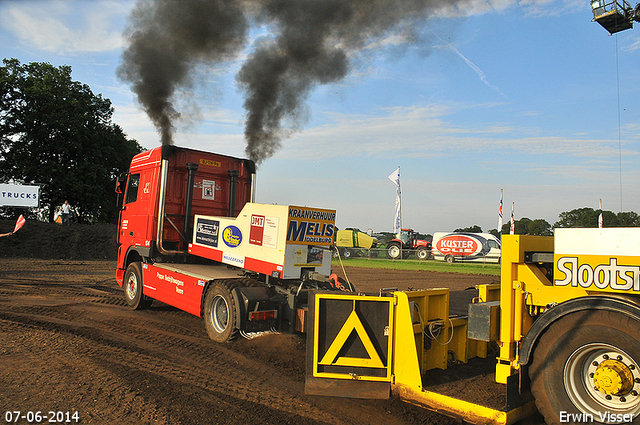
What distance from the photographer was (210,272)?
7.85 meters

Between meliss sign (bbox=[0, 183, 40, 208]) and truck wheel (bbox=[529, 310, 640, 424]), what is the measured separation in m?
26.9

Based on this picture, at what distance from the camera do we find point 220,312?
704 cm

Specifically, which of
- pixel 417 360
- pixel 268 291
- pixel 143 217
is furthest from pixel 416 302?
pixel 143 217

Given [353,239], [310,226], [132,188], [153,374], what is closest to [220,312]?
[153,374]

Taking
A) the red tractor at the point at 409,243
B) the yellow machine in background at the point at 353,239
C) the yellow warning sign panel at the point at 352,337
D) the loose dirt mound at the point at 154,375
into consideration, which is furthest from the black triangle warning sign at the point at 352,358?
the yellow machine in background at the point at 353,239

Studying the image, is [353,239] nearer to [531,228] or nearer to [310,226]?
[531,228]

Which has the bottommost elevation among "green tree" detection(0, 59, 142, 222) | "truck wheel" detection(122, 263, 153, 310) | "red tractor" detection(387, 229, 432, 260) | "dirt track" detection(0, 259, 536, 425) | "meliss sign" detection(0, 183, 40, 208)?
"dirt track" detection(0, 259, 536, 425)

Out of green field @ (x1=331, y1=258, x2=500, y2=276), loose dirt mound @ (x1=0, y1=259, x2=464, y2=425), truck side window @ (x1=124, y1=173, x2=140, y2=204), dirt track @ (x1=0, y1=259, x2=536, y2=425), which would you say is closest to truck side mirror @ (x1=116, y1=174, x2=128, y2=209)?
truck side window @ (x1=124, y1=173, x2=140, y2=204)

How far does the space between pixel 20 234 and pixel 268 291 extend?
74.5 feet

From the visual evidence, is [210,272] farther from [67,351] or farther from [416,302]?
[416,302]

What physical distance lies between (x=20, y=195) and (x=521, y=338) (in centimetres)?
2813

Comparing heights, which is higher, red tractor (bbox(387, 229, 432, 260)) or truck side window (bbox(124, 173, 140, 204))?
truck side window (bbox(124, 173, 140, 204))

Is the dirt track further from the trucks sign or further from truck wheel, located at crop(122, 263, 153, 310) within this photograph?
the trucks sign

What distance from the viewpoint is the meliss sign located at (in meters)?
24.1
